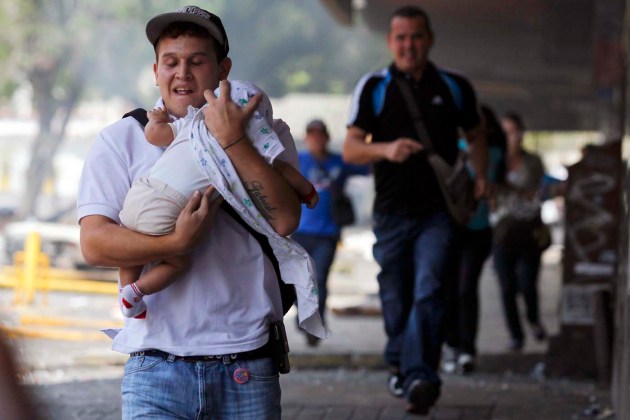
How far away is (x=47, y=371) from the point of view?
9.92 m

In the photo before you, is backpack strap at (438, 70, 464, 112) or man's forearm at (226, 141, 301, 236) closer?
man's forearm at (226, 141, 301, 236)

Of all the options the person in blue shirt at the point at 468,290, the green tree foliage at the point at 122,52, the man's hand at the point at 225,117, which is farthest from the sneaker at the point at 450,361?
the green tree foliage at the point at 122,52

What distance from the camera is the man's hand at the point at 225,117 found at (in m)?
3.39

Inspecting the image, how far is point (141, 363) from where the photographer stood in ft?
11.6

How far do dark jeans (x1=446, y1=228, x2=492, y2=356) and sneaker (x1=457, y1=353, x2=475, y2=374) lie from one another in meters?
0.04

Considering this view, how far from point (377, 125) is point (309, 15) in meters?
50.3

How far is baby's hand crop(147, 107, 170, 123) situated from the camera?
3.51m

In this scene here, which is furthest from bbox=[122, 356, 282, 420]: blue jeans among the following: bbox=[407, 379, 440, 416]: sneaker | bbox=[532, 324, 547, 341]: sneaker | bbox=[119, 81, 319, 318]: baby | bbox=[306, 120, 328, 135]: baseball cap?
bbox=[532, 324, 547, 341]: sneaker

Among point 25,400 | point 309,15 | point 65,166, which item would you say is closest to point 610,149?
point 25,400

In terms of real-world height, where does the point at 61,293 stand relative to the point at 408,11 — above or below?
below

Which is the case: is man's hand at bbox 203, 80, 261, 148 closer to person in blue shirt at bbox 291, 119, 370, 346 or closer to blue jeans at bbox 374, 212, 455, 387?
blue jeans at bbox 374, 212, 455, 387

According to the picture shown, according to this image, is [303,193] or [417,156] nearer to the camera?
[303,193]

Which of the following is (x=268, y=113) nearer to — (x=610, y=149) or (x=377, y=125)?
(x=377, y=125)

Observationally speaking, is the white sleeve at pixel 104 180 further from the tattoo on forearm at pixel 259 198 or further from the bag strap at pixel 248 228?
the tattoo on forearm at pixel 259 198
